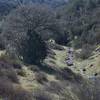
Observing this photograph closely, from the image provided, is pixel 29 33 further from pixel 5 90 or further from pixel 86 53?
pixel 5 90

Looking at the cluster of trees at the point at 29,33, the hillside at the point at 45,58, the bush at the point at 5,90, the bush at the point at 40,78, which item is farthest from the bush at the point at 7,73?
the cluster of trees at the point at 29,33

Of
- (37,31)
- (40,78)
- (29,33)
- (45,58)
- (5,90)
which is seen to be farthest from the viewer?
(37,31)

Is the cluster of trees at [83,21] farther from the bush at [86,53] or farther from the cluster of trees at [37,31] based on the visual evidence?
the bush at [86,53]

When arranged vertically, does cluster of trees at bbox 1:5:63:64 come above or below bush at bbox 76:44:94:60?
above

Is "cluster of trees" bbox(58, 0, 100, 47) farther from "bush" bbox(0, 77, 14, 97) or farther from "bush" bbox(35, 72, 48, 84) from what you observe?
"bush" bbox(0, 77, 14, 97)

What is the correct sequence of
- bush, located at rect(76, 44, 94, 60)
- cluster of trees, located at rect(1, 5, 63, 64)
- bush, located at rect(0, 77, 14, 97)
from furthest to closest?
bush, located at rect(76, 44, 94, 60) → cluster of trees, located at rect(1, 5, 63, 64) → bush, located at rect(0, 77, 14, 97)

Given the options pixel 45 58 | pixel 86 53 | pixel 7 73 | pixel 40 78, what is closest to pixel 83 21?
pixel 86 53

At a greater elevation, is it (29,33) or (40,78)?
(29,33)

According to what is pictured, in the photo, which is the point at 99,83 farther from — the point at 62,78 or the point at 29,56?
the point at 29,56

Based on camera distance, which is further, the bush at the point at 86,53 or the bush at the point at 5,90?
the bush at the point at 86,53

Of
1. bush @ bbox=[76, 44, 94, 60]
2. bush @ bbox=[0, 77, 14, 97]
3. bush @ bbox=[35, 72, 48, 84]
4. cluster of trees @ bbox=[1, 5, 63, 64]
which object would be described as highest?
bush @ bbox=[0, 77, 14, 97]

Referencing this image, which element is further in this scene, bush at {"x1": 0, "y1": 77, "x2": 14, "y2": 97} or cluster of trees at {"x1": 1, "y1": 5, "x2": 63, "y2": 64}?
cluster of trees at {"x1": 1, "y1": 5, "x2": 63, "y2": 64}

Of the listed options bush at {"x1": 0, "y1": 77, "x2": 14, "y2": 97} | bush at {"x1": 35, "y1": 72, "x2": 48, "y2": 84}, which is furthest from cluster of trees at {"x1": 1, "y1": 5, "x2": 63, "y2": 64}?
bush at {"x1": 0, "y1": 77, "x2": 14, "y2": 97}

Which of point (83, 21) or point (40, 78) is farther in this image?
point (83, 21)
